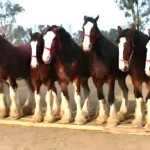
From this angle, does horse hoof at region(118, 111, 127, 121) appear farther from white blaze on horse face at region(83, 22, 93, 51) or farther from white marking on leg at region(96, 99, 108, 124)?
white blaze on horse face at region(83, 22, 93, 51)

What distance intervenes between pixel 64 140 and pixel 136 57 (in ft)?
7.21

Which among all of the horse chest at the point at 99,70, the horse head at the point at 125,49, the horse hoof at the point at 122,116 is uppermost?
the horse head at the point at 125,49

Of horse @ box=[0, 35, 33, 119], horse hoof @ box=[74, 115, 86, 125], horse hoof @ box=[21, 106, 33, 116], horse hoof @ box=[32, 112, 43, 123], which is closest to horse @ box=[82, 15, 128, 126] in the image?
horse hoof @ box=[74, 115, 86, 125]

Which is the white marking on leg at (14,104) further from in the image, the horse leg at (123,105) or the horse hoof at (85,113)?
the horse leg at (123,105)

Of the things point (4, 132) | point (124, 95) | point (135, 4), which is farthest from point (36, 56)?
point (135, 4)

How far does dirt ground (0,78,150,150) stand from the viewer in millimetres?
6621

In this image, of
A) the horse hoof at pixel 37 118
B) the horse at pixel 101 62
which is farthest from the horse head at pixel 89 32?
the horse hoof at pixel 37 118

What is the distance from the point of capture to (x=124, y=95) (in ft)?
31.0

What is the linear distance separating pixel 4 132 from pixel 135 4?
1788 cm

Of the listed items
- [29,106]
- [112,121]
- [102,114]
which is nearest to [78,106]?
[102,114]

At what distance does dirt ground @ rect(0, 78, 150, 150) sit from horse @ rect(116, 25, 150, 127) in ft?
2.68

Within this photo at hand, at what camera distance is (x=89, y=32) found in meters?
7.89

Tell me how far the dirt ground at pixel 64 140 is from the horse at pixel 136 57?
817 mm

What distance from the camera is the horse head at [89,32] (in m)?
7.82
